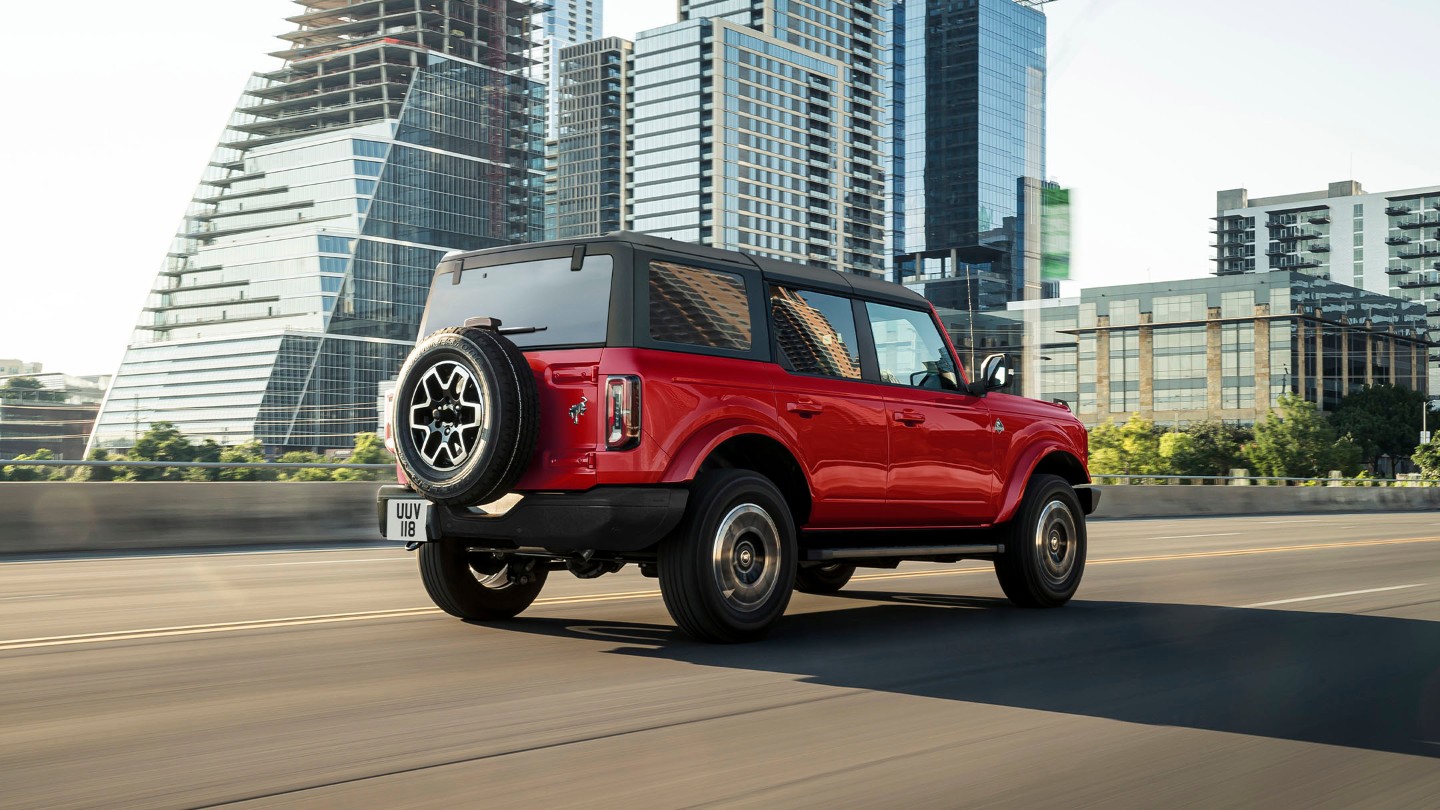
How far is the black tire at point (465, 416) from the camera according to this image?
22.4 feet

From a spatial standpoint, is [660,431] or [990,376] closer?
[660,431]

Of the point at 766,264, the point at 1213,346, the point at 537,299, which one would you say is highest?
the point at 1213,346

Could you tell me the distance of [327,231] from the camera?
161 m

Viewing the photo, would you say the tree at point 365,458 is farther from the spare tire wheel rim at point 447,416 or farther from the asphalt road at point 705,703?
the spare tire wheel rim at point 447,416

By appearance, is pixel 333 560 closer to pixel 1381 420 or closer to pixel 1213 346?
pixel 1381 420

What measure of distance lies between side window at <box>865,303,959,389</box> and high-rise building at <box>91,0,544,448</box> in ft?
474

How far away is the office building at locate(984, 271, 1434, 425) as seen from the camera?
420 feet

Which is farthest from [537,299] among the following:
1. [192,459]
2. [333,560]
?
[192,459]

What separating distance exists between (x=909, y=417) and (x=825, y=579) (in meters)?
2.18

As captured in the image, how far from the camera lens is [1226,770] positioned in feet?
15.4

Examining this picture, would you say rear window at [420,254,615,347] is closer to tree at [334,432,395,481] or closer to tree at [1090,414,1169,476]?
tree at [334,432,395,481]

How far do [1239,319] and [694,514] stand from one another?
132m

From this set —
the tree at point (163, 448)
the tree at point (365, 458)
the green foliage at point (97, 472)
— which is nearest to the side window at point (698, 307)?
the green foliage at point (97, 472)

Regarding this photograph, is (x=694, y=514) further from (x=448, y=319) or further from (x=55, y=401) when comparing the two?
(x=55, y=401)
